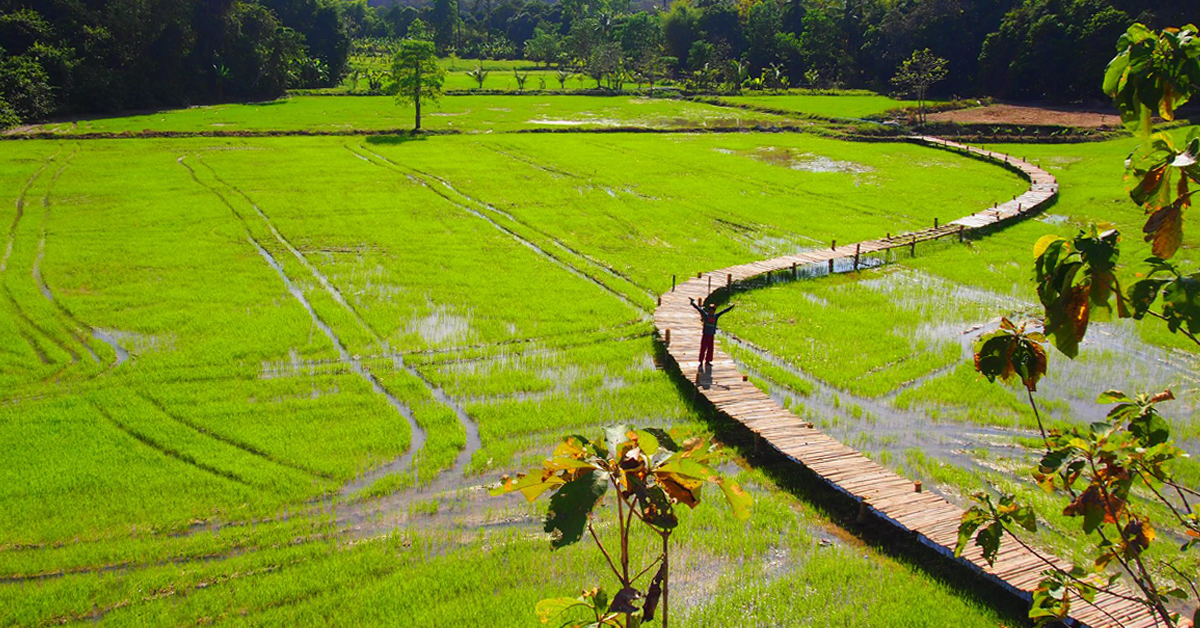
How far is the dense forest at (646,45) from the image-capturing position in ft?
149

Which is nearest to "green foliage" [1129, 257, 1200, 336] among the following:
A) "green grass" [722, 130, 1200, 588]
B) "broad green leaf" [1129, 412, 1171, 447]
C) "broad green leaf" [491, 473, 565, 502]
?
"broad green leaf" [1129, 412, 1171, 447]

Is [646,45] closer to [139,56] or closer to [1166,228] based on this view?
[139,56]

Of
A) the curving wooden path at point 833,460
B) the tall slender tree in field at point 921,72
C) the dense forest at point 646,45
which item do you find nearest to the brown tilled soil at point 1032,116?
the tall slender tree in field at point 921,72

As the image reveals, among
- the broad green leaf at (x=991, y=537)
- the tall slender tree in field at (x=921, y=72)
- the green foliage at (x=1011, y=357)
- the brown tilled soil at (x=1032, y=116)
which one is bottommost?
the broad green leaf at (x=991, y=537)

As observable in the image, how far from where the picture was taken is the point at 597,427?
480 inches

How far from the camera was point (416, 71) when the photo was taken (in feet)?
143

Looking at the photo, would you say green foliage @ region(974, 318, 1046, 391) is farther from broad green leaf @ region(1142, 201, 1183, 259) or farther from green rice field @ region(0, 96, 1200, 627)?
green rice field @ region(0, 96, 1200, 627)

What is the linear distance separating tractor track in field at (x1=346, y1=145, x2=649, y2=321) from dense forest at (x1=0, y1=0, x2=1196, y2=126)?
68.6 feet

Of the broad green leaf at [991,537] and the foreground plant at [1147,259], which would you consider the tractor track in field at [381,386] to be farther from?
the foreground plant at [1147,259]

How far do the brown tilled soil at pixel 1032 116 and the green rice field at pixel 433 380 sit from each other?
16.5 metres

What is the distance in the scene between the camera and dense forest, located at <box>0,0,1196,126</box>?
4538 centimetres

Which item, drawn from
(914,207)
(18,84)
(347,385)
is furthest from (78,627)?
(18,84)

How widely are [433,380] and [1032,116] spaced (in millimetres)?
44097

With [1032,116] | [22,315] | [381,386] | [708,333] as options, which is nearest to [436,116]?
[1032,116]
